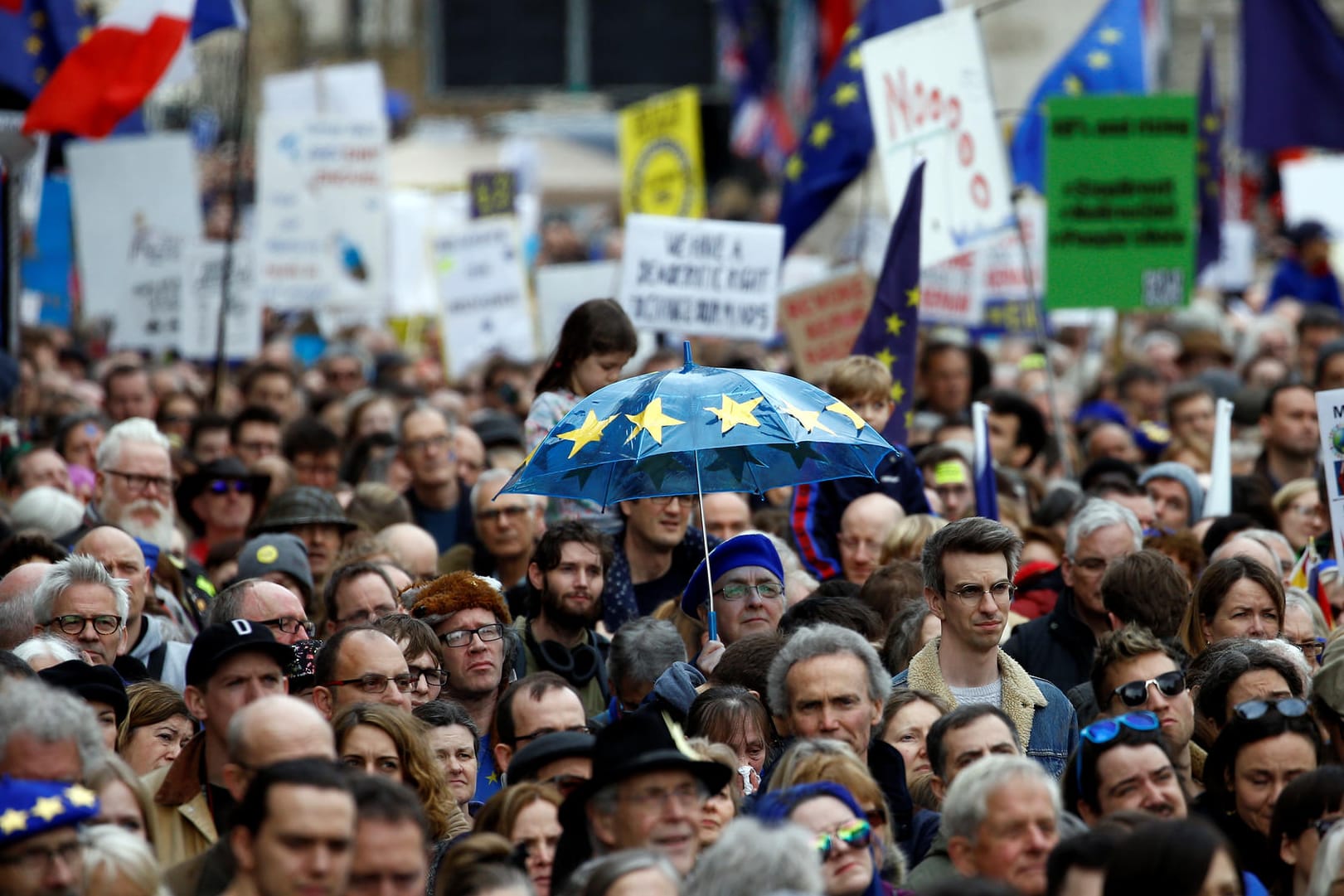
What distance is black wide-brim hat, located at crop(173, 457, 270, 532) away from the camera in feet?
33.9

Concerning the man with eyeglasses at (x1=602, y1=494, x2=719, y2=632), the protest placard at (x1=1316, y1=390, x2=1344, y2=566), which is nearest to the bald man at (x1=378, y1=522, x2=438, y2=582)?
the man with eyeglasses at (x1=602, y1=494, x2=719, y2=632)

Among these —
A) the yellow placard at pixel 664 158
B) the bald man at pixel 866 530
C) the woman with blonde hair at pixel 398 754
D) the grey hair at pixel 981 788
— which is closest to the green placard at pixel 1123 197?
the yellow placard at pixel 664 158

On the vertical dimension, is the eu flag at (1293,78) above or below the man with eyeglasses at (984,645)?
above

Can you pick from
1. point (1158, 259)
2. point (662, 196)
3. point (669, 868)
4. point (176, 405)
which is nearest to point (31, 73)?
point (176, 405)

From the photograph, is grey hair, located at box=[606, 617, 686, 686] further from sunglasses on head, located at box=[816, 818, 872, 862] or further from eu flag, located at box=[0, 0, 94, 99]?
eu flag, located at box=[0, 0, 94, 99]

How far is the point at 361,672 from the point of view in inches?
247

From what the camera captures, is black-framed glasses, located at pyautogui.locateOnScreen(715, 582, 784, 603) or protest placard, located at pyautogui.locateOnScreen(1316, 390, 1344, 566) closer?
black-framed glasses, located at pyautogui.locateOnScreen(715, 582, 784, 603)

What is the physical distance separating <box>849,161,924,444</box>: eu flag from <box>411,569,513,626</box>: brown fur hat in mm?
3325

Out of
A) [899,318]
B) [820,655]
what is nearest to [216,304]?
[899,318]

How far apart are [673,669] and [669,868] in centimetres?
204

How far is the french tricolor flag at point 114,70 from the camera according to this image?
12.9 m

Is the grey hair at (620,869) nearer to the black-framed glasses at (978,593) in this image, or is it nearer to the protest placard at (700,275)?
the black-framed glasses at (978,593)

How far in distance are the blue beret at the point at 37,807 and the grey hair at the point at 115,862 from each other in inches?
2.4

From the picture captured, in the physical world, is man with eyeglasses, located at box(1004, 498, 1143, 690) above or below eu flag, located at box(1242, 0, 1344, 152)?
below
